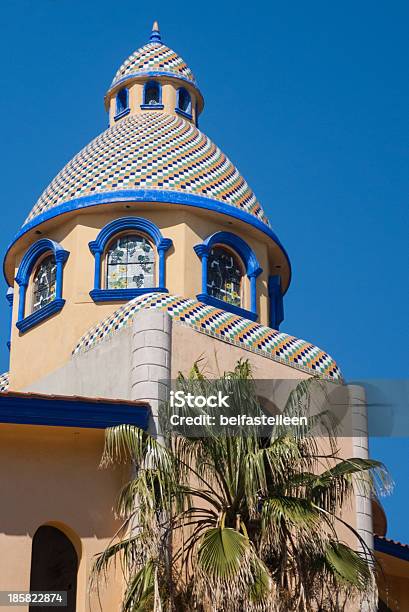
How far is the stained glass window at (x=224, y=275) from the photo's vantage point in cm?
2238

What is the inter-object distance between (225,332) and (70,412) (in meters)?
3.67

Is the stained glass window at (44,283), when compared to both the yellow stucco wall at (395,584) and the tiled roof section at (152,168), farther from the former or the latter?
the yellow stucco wall at (395,584)

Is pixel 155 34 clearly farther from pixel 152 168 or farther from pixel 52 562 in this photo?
pixel 52 562

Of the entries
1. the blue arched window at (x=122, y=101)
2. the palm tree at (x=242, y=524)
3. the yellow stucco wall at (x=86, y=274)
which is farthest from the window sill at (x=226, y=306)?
the palm tree at (x=242, y=524)

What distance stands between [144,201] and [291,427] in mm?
8078

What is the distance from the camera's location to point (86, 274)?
72.5 ft

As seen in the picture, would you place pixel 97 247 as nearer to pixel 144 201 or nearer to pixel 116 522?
pixel 144 201

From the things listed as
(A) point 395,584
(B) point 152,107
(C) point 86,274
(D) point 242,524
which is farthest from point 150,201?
(D) point 242,524

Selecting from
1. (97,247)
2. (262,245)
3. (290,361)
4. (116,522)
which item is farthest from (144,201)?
(116,522)

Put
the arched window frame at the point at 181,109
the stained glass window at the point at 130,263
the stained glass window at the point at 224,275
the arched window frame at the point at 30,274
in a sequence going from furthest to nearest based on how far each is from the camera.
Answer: the arched window frame at the point at 181,109 < the stained glass window at the point at 224,275 < the arched window frame at the point at 30,274 < the stained glass window at the point at 130,263

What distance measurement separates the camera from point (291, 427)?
15.0m

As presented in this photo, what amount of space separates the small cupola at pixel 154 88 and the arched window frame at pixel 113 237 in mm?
4051

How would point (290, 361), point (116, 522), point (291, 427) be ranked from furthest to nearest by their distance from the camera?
1. point (290, 361)
2. point (116, 522)
3. point (291, 427)
